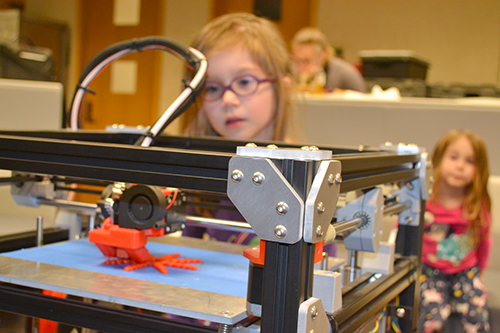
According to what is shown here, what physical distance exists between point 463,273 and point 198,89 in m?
1.50

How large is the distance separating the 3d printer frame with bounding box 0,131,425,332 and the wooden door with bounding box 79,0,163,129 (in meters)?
4.46

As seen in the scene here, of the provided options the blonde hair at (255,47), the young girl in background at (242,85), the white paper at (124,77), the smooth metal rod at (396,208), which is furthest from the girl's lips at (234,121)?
the white paper at (124,77)

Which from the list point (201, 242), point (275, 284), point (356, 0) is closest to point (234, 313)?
point (275, 284)

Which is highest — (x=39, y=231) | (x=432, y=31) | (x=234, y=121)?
(x=432, y=31)

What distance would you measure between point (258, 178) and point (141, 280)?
0.90ft

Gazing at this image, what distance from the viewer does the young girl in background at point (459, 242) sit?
73.8 inches

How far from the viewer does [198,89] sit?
832 mm

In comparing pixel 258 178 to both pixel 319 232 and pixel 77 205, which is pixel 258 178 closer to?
pixel 319 232

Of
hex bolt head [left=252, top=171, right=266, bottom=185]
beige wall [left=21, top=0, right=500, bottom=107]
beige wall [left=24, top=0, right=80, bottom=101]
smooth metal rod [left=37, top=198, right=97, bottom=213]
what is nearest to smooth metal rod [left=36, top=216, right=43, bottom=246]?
smooth metal rod [left=37, top=198, right=97, bottom=213]

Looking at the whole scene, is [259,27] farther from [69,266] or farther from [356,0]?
[356,0]

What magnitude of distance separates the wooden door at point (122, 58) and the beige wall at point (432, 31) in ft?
5.55

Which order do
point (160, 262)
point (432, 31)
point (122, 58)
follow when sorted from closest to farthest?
point (160, 262), point (432, 31), point (122, 58)

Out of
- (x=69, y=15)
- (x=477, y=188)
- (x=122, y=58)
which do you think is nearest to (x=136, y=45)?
(x=477, y=188)

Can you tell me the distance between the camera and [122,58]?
196 inches
